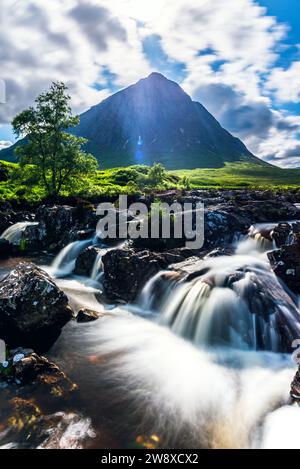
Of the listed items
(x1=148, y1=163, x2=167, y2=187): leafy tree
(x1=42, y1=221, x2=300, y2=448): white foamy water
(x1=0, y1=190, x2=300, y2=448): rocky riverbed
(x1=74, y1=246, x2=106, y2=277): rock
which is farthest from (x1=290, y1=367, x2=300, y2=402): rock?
(x1=148, y1=163, x2=167, y2=187): leafy tree

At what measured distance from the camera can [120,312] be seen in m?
18.5

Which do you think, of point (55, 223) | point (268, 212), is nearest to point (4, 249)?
point (55, 223)

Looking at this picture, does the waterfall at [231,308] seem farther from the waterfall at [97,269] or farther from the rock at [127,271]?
the waterfall at [97,269]

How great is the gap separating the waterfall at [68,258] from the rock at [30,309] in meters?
9.91

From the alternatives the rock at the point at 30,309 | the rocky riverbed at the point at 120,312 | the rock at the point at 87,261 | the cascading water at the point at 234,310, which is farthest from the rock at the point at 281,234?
the rock at the point at 30,309

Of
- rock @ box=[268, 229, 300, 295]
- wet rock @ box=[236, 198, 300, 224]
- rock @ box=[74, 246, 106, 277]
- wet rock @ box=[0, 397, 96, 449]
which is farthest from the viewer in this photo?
wet rock @ box=[236, 198, 300, 224]

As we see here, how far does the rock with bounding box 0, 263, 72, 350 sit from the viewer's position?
1452 centimetres

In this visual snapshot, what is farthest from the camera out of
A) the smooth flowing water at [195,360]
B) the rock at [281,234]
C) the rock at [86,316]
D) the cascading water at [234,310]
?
the rock at [281,234]

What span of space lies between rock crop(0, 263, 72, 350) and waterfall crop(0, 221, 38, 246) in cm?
2038

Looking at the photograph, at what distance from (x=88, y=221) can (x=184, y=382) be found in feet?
75.5

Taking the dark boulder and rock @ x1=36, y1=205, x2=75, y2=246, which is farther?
rock @ x1=36, y1=205, x2=75, y2=246

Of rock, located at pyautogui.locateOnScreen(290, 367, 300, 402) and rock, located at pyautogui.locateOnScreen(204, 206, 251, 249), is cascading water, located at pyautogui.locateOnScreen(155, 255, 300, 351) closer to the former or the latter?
rock, located at pyautogui.locateOnScreen(290, 367, 300, 402)

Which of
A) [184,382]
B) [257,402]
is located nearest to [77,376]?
[184,382]

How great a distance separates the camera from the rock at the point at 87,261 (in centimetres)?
2478
